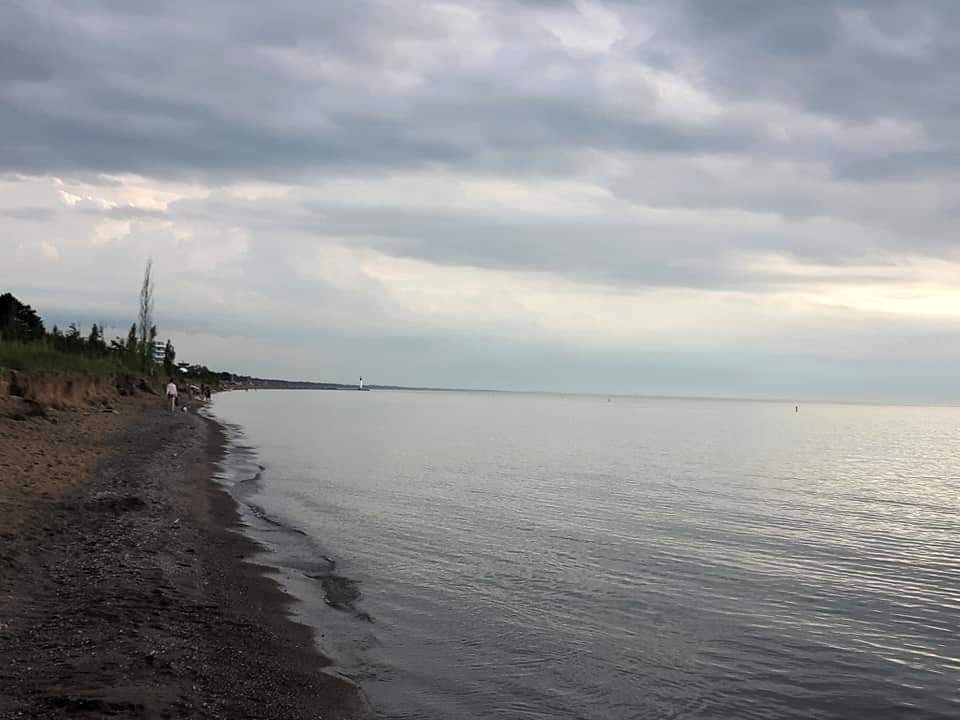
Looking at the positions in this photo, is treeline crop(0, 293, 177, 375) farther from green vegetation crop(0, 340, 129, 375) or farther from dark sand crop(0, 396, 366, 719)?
dark sand crop(0, 396, 366, 719)

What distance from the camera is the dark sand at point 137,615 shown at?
26.0 ft

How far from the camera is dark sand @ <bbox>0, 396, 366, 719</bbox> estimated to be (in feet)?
26.0

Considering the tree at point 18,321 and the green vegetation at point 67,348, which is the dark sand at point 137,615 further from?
the tree at point 18,321

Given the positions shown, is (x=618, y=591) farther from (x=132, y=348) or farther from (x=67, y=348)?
(x=132, y=348)

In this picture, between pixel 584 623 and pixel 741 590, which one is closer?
pixel 584 623

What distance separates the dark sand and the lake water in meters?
1.00

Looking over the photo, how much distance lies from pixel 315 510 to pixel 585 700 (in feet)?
51.4

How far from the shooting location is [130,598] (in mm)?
11102

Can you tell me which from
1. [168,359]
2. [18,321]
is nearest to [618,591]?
[18,321]

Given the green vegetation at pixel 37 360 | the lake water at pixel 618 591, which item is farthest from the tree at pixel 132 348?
the lake water at pixel 618 591

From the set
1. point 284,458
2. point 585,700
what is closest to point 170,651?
point 585,700

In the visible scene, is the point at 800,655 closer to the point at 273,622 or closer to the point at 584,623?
the point at 584,623

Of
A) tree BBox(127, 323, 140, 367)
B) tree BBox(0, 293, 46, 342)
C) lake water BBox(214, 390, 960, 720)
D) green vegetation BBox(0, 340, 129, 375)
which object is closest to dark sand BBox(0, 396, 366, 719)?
lake water BBox(214, 390, 960, 720)

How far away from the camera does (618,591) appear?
15.6 metres
